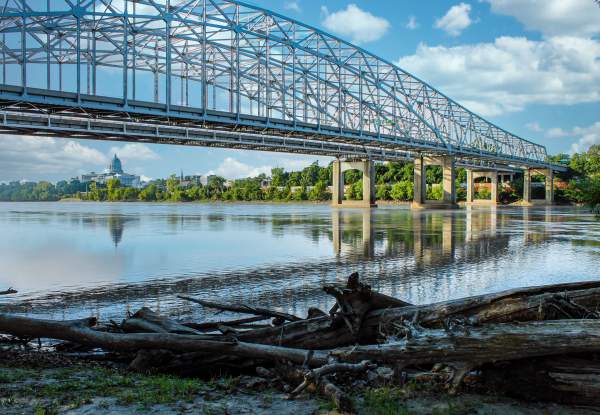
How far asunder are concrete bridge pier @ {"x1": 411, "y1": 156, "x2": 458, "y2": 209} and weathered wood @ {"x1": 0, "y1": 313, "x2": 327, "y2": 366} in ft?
287

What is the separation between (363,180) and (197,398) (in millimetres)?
96173

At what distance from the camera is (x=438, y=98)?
111312 millimetres

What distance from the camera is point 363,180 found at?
100438mm

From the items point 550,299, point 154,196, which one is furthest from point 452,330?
point 154,196

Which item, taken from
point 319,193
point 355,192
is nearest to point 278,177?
point 319,193

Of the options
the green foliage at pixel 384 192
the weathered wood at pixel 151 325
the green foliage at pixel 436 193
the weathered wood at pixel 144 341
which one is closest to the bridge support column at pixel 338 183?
the green foliage at pixel 436 193

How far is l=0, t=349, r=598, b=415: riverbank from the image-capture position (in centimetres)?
498

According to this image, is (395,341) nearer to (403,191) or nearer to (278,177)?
(403,191)

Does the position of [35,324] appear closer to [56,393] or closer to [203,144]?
[56,393]

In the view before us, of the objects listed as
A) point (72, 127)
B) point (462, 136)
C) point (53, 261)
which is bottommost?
point (53, 261)

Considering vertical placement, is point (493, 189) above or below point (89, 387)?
above

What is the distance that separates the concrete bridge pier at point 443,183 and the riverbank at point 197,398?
88103 mm

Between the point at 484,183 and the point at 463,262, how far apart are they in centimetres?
15575

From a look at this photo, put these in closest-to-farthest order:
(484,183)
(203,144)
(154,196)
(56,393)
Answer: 1. (56,393)
2. (203,144)
3. (484,183)
4. (154,196)
